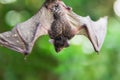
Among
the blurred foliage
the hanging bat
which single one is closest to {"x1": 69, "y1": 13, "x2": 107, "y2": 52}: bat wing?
the hanging bat

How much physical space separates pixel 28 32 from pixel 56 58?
5.34ft

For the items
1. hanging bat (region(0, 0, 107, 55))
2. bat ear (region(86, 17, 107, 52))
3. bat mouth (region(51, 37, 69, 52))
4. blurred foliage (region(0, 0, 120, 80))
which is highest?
hanging bat (region(0, 0, 107, 55))

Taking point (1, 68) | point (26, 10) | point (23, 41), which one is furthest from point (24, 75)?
point (23, 41)

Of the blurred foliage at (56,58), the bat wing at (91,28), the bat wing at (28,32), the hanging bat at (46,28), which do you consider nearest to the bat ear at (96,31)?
the bat wing at (91,28)

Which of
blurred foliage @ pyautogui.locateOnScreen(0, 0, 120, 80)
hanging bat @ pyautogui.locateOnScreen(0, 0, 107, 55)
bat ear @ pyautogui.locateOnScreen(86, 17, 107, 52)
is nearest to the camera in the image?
hanging bat @ pyautogui.locateOnScreen(0, 0, 107, 55)

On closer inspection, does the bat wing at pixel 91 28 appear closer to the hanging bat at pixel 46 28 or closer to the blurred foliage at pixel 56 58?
the hanging bat at pixel 46 28

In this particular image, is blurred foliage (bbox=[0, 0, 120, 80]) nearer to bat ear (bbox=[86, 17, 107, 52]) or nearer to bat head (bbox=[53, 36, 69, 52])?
bat ear (bbox=[86, 17, 107, 52])

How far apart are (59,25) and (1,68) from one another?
1865 mm

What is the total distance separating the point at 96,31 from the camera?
2.06m

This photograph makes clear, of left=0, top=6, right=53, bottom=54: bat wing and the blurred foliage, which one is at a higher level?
left=0, top=6, right=53, bottom=54: bat wing

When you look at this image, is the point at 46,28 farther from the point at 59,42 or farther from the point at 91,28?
the point at 91,28

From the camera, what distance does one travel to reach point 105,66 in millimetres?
→ 3717

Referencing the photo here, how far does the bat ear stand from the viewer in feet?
6.46

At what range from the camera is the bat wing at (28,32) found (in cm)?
180
